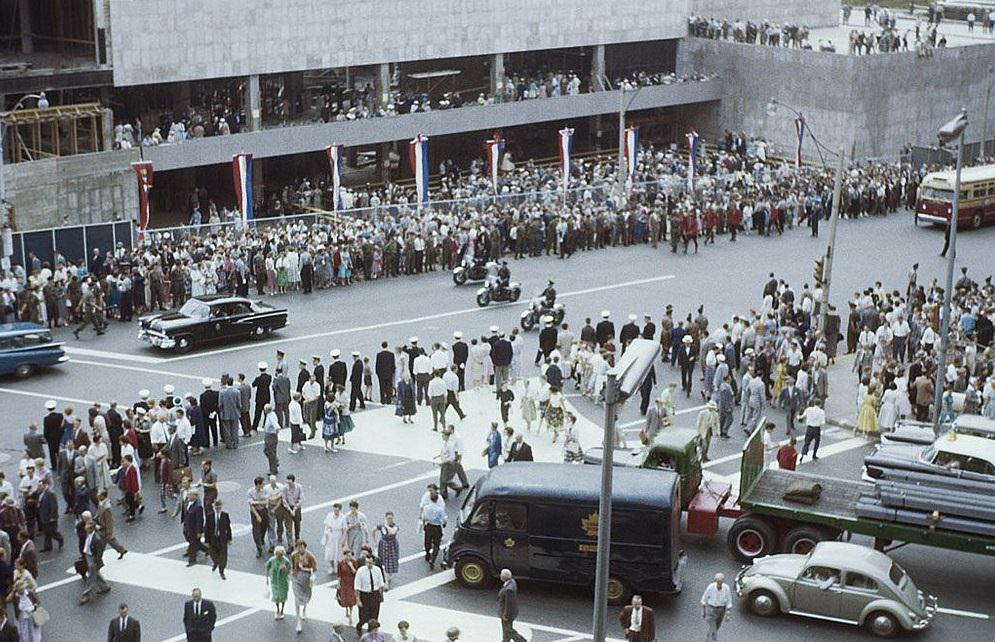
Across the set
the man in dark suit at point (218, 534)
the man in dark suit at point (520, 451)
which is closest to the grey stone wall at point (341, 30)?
the man in dark suit at point (520, 451)

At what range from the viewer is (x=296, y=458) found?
1131 inches

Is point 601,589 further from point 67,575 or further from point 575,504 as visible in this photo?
point 67,575

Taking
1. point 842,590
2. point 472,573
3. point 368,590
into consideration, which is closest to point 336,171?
point 472,573

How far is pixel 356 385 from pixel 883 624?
1385cm

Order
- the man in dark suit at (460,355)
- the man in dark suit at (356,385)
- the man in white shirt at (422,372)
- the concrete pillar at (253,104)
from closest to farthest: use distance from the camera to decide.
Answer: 1. the man in dark suit at (356,385)
2. the man in white shirt at (422,372)
3. the man in dark suit at (460,355)
4. the concrete pillar at (253,104)

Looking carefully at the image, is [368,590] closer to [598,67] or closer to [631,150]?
[631,150]

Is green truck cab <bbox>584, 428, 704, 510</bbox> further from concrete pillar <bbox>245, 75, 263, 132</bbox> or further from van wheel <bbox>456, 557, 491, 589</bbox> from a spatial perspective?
concrete pillar <bbox>245, 75, 263, 132</bbox>

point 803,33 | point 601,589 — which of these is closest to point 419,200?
point 803,33

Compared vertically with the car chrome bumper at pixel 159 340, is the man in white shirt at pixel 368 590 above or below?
below

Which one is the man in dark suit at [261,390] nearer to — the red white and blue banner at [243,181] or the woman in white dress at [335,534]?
the woman in white dress at [335,534]

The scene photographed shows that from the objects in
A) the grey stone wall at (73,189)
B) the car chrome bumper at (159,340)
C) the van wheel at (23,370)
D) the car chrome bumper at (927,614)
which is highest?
the grey stone wall at (73,189)

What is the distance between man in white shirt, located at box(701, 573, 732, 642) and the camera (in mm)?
20688

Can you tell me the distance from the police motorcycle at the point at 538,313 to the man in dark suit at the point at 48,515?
1627cm

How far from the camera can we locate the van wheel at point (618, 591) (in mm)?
22281
